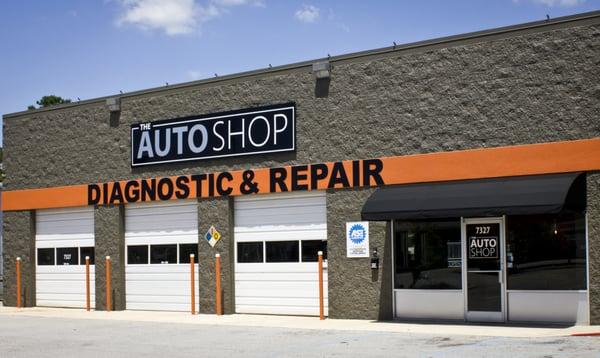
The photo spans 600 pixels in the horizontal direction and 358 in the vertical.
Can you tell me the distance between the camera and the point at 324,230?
63.0 ft

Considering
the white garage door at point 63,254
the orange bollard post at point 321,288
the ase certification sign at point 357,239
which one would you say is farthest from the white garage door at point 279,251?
the white garage door at point 63,254

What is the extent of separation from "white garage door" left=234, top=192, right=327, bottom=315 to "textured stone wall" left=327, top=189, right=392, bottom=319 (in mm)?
431

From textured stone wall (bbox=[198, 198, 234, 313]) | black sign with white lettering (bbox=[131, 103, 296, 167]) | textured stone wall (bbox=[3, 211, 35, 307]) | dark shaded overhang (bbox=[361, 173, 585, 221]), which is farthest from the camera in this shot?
textured stone wall (bbox=[3, 211, 35, 307])

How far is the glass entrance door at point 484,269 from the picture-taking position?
16.7 metres

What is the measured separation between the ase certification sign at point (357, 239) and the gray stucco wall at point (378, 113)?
205 mm

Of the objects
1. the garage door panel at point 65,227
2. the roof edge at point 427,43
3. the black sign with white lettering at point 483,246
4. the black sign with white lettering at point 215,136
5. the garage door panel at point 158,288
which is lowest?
the garage door panel at point 158,288

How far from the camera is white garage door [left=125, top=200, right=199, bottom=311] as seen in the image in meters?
21.5

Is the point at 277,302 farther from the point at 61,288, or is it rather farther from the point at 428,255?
the point at 61,288

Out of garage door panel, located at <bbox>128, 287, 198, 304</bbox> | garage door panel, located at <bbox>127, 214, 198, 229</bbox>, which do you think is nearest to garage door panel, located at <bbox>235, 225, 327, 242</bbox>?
garage door panel, located at <bbox>127, 214, 198, 229</bbox>

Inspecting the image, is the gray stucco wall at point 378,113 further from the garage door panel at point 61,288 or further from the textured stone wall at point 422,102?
the garage door panel at point 61,288

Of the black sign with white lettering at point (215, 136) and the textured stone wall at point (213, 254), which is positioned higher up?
the black sign with white lettering at point (215, 136)

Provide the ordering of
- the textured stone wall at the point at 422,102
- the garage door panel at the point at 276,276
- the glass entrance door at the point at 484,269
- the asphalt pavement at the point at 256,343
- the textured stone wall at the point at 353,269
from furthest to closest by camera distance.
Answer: the garage door panel at the point at 276,276, the textured stone wall at the point at 353,269, the glass entrance door at the point at 484,269, the textured stone wall at the point at 422,102, the asphalt pavement at the point at 256,343

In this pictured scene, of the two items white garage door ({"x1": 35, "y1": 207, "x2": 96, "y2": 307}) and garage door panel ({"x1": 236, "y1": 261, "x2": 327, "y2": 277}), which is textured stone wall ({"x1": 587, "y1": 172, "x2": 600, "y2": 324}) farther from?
white garage door ({"x1": 35, "y1": 207, "x2": 96, "y2": 307})

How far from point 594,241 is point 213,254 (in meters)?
9.17
